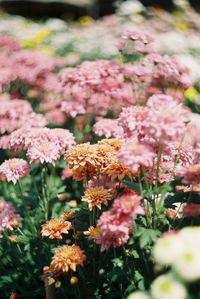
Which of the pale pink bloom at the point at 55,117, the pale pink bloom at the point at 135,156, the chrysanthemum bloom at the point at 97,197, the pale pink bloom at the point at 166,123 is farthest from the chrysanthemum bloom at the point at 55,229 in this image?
the pale pink bloom at the point at 55,117

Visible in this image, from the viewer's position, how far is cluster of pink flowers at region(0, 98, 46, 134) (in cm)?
252

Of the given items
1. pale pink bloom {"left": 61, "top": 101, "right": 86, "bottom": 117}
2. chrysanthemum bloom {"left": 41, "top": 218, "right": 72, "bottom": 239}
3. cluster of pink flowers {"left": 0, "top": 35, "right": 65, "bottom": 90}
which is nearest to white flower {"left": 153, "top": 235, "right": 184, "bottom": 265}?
chrysanthemum bloom {"left": 41, "top": 218, "right": 72, "bottom": 239}

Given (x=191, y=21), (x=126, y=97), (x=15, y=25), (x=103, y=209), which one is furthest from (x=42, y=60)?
(x=191, y=21)

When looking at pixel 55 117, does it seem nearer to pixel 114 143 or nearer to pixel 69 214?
pixel 114 143

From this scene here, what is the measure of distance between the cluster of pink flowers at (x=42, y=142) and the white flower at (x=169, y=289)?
1.04 metres

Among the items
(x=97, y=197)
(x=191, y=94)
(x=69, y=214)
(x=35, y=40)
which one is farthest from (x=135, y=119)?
(x=35, y=40)

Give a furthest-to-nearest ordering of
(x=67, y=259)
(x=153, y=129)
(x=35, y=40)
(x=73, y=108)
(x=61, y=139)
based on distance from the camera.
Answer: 1. (x=35, y=40)
2. (x=73, y=108)
3. (x=61, y=139)
4. (x=67, y=259)
5. (x=153, y=129)

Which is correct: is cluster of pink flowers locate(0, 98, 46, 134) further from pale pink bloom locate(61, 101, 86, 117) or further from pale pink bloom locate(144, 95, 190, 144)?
pale pink bloom locate(144, 95, 190, 144)

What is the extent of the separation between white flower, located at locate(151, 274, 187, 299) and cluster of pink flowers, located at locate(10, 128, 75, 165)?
3.41ft

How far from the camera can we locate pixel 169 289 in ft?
2.88

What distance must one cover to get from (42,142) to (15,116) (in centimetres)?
86

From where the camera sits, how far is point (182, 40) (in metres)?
4.85

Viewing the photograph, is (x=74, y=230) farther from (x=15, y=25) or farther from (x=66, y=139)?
(x=15, y=25)

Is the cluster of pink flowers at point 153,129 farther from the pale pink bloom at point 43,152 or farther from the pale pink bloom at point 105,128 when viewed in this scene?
the pale pink bloom at point 105,128
